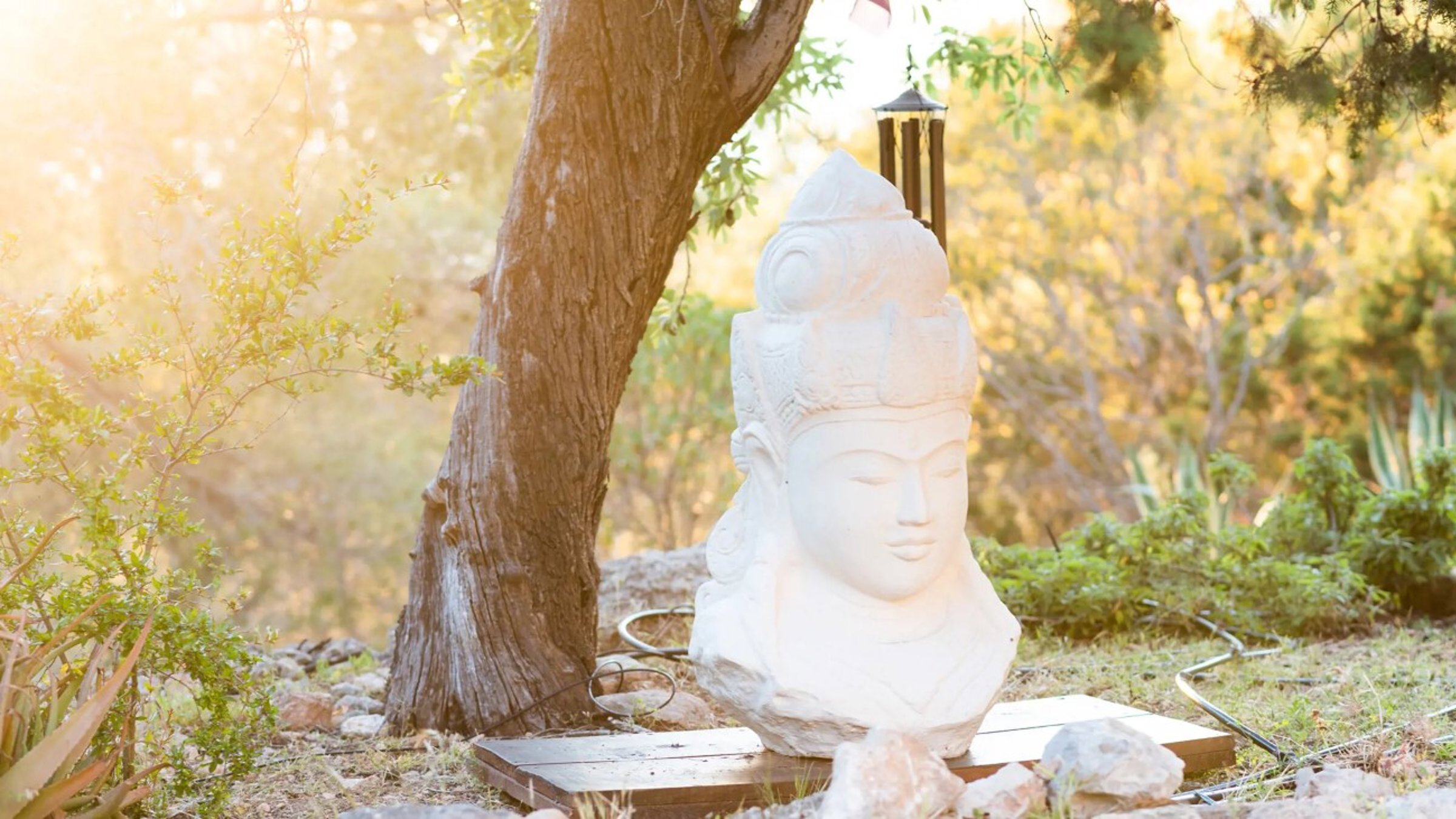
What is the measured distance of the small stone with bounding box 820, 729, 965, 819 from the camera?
3.01 m

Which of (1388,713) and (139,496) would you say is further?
(1388,713)

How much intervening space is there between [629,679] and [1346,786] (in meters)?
2.81

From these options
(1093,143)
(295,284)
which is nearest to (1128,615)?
(295,284)

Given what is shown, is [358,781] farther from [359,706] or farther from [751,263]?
[751,263]

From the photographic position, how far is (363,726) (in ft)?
15.8

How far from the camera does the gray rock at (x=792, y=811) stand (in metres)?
3.17

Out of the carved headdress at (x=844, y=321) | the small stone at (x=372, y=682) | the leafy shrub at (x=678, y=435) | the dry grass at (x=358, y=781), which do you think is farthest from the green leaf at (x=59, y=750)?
the leafy shrub at (x=678, y=435)

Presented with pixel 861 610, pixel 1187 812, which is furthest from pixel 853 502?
pixel 1187 812

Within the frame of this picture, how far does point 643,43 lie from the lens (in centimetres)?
459

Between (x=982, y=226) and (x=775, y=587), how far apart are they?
1044 centimetres

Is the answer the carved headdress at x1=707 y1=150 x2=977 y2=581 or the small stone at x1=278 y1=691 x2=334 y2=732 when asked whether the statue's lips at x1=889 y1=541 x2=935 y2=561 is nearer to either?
the carved headdress at x1=707 y1=150 x2=977 y2=581

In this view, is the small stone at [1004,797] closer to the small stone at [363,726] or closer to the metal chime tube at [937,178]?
the small stone at [363,726]

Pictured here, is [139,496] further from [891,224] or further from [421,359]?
[891,224]


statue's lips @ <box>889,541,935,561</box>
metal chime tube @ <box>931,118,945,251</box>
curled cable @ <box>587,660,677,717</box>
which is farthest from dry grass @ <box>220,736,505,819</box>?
metal chime tube @ <box>931,118,945,251</box>
